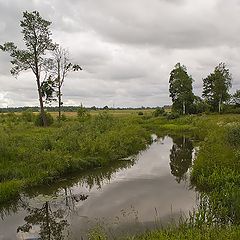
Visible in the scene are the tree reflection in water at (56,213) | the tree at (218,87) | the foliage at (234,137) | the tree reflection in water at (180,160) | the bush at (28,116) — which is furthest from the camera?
the tree at (218,87)

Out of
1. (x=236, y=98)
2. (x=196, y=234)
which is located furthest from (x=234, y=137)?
(x=236, y=98)

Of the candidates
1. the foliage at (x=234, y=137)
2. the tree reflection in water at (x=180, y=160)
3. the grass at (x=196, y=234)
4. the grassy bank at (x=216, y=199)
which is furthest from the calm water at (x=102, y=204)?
the foliage at (x=234, y=137)

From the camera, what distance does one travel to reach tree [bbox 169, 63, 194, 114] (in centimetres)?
6481

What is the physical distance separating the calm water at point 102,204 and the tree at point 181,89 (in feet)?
155

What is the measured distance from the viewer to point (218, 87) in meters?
63.8

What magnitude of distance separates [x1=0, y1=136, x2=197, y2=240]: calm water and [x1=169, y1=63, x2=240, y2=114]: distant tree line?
4743 cm

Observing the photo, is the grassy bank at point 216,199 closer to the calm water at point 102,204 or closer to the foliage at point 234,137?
the foliage at point 234,137

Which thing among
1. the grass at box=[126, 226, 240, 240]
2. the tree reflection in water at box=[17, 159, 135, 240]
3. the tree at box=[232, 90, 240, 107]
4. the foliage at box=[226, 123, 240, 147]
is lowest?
the tree reflection in water at box=[17, 159, 135, 240]

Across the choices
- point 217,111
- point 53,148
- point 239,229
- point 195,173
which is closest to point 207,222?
point 239,229

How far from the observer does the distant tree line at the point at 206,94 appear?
64125 mm

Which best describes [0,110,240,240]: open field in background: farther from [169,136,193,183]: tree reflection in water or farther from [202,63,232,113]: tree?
[202,63,232,113]: tree

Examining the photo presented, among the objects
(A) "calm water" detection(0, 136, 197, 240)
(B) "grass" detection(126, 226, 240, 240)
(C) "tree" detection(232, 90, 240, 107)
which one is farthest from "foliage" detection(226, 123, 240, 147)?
(C) "tree" detection(232, 90, 240, 107)

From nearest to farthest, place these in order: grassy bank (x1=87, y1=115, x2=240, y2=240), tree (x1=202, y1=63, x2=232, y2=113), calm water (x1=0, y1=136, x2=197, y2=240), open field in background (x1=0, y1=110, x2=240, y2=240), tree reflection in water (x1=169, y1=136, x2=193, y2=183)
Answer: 1. grassy bank (x1=87, y1=115, x2=240, y2=240)
2. open field in background (x1=0, y1=110, x2=240, y2=240)
3. calm water (x1=0, y1=136, x2=197, y2=240)
4. tree reflection in water (x1=169, y1=136, x2=193, y2=183)
5. tree (x1=202, y1=63, x2=232, y2=113)

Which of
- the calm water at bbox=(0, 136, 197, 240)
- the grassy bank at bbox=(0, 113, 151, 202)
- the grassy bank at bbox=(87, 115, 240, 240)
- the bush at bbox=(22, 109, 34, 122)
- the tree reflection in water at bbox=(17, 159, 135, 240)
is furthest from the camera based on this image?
the bush at bbox=(22, 109, 34, 122)
